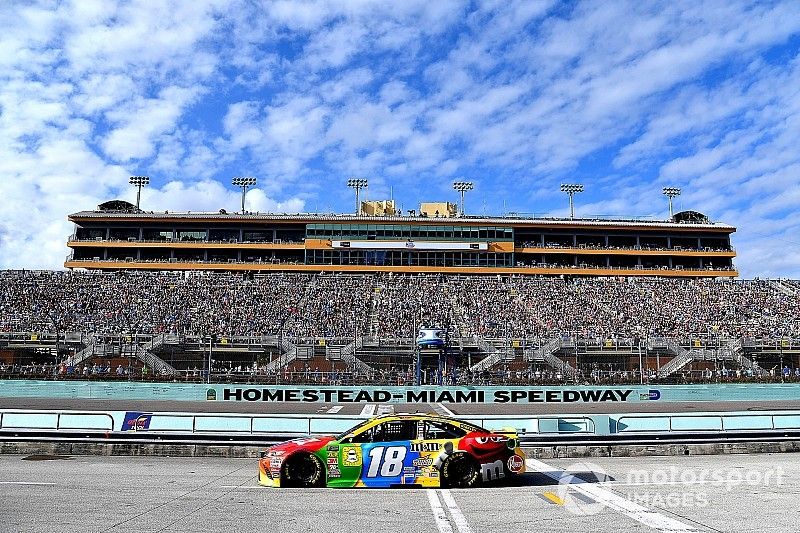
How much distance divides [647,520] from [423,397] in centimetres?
2614

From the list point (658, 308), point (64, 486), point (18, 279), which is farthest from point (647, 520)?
Answer: point (18, 279)

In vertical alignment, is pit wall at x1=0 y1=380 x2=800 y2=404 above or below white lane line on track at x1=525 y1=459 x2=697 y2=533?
above

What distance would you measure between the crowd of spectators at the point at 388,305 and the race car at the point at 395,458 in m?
35.3

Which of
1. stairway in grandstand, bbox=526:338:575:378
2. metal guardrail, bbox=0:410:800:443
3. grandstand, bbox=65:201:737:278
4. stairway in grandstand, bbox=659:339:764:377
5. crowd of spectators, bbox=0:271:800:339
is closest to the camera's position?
metal guardrail, bbox=0:410:800:443

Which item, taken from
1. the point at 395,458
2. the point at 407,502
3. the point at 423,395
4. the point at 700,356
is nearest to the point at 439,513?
the point at 407,502

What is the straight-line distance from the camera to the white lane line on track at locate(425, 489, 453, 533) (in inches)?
312

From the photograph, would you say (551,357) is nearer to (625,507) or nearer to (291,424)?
(291,424)

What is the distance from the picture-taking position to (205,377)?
39.1 meters

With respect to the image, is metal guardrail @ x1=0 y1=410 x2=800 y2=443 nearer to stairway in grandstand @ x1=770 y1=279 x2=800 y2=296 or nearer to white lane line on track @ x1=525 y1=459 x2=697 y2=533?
white lane line on track @ x1=525 y1=459 x2=697 y2=533

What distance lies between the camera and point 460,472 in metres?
11.0

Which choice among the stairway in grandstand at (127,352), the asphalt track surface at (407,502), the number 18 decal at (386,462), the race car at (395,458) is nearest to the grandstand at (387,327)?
the stairway in grandstand at (127,352)

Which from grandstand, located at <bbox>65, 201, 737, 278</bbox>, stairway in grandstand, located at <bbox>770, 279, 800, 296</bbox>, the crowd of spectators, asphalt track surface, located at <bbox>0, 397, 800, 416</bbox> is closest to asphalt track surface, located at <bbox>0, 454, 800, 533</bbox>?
asphalt track surface, located at <bbox>0, 397, 800, 416</bbox>

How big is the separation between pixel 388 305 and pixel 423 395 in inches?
811

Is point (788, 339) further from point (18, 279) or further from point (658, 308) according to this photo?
point (18, 279)
